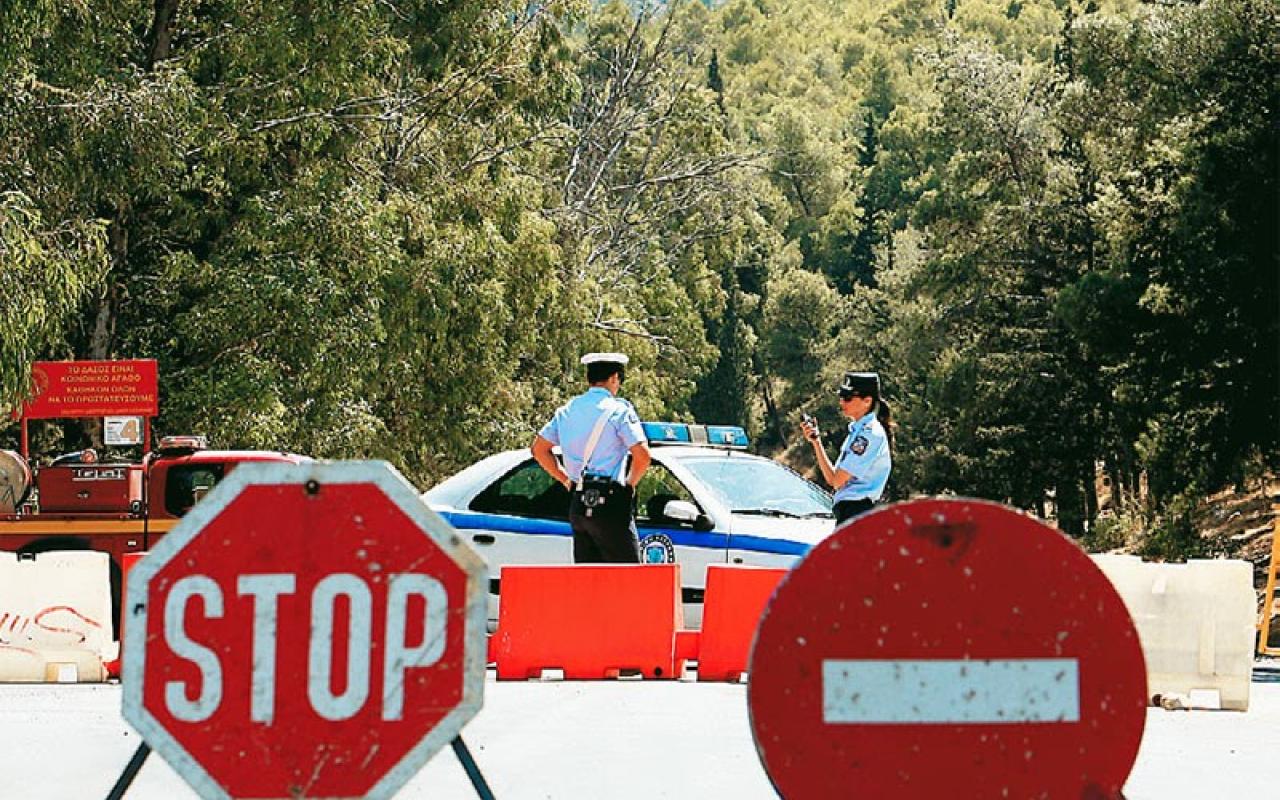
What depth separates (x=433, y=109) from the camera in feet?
126

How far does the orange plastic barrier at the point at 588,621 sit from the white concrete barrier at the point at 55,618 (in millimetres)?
2590

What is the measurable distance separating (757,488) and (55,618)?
16.3 ft

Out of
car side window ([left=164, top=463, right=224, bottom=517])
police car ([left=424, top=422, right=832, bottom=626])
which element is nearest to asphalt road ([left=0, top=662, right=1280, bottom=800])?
police car ([left=424, top=422, right=832, bottom=626])

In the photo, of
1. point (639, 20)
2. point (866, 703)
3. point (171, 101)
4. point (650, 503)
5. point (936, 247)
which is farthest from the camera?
point (936, 247)

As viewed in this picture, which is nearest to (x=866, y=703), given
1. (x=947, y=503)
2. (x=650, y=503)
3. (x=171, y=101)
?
(x=947, y=503)

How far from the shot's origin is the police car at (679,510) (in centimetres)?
1565

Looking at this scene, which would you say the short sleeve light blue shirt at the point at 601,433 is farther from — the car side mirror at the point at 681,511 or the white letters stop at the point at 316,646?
the white letters stop at the point at 316,646

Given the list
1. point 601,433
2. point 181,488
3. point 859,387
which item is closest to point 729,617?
point 601,433

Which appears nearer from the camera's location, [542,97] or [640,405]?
[542,97]

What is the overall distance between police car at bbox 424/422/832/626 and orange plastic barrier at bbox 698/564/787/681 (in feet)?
6.06

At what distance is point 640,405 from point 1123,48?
1317cm

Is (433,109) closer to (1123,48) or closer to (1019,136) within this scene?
(1123,48)

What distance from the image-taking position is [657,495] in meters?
16.1

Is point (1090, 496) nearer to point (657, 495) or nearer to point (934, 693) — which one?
point (657, 495)
